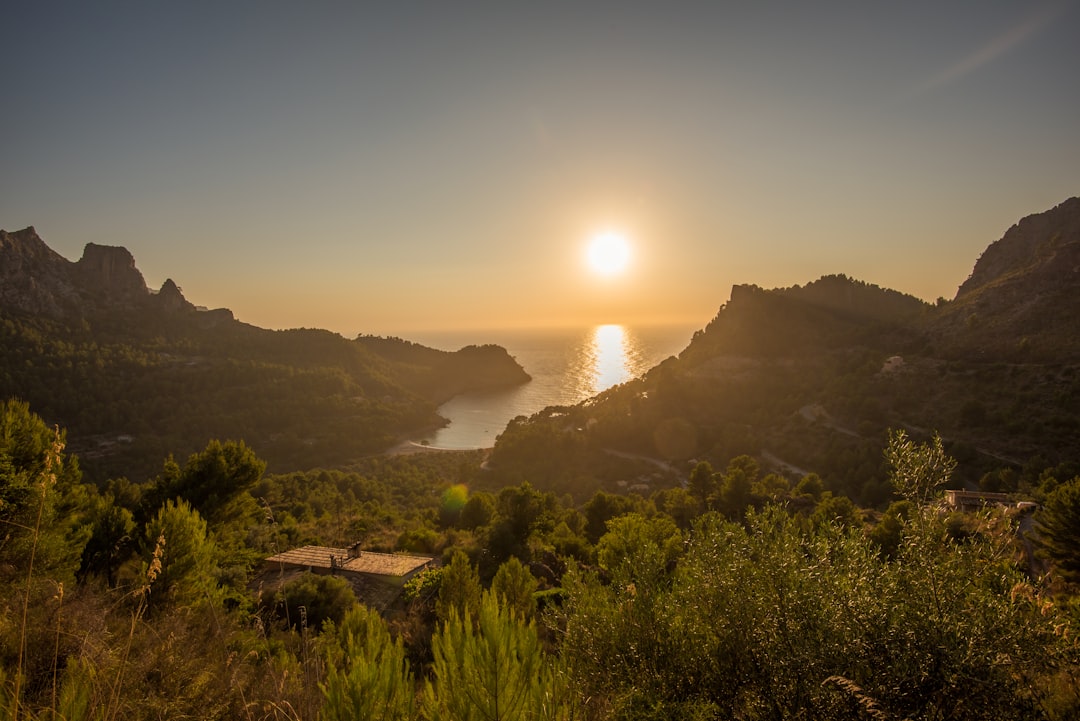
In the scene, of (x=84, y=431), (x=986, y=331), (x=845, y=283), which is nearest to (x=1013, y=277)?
(x=986, y=331)

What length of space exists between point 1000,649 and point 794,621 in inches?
52.6

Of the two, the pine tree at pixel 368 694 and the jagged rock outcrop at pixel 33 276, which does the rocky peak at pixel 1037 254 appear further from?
the jagged rock outcrop at pixel 33 276

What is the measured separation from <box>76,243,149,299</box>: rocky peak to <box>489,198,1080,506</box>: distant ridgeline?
7787 cm

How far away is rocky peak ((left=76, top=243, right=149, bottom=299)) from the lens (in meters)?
80.6

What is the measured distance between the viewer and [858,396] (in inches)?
1908

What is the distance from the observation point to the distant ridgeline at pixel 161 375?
53.3 metres

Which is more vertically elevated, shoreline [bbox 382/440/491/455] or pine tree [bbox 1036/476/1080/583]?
pine tree [bbox 1036/476/1080/583]

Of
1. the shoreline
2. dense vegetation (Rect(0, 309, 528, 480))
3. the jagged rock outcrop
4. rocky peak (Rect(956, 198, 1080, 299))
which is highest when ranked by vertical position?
rocky peak (Rect(956, 198, 1080, 299))

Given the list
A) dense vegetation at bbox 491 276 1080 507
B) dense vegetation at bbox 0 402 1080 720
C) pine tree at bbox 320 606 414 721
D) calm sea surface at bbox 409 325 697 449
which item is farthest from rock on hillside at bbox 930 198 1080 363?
calm sea surface at bbox 409 325 697 449

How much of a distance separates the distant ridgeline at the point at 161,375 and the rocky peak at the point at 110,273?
208mm

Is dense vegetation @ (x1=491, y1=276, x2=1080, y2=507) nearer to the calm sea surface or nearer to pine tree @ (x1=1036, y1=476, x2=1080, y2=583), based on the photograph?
pine tree @ (x1=1036, y1=476, x2=1080, y2=583)

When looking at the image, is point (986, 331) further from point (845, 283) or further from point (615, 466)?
point (845, 283)

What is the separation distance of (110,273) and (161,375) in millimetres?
33454

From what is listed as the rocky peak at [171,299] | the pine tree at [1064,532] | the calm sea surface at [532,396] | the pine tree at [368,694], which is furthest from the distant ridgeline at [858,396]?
the rocky peak at [171,299]
